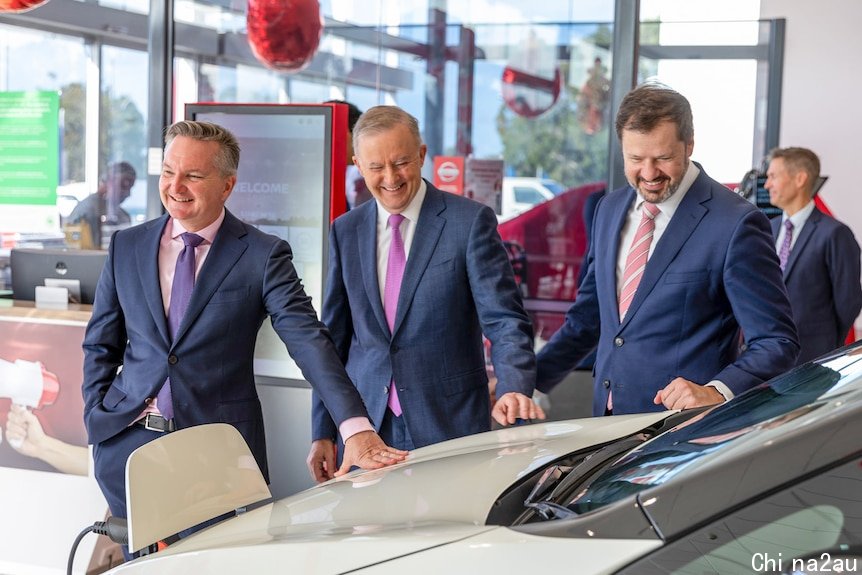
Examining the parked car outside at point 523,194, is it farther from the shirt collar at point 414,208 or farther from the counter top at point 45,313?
the shirt collar at point 414,208

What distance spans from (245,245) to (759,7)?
595 cm

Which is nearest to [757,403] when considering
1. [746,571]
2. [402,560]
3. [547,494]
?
[547,494]

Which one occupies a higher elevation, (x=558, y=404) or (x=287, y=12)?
(x=287, y=12)

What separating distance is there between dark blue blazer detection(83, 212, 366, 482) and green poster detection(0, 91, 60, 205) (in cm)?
370

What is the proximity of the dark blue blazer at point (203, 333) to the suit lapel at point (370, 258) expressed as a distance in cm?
19

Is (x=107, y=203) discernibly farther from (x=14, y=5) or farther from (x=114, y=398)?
(x=114, y=398)

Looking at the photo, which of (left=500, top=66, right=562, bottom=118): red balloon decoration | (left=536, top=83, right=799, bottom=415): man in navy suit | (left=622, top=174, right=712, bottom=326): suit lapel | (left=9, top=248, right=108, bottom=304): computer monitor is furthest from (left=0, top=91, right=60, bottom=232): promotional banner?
(left=622, top=174, right=712, bottom=326): suit lapel

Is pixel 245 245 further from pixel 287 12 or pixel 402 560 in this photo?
pixel 287 12

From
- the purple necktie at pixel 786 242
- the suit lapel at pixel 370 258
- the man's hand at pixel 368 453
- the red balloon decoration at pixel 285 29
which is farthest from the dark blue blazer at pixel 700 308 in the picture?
the red balloon decoration at pixel 285 29

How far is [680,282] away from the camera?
2.49 metres

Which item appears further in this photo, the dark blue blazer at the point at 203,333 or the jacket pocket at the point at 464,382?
the jacket pocket at the point at 464,382

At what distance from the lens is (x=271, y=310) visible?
267 centimetres

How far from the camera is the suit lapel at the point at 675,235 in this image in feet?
8.21

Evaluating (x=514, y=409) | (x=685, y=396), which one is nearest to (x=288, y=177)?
(x=514, y=409)
